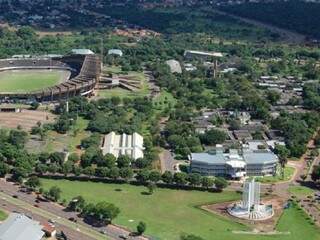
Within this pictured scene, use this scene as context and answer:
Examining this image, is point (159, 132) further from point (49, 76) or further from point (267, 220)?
point (49, 76)

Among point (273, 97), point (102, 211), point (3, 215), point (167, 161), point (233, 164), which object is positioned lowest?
point (3, 215)

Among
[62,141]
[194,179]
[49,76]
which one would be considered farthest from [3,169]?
[49,76]

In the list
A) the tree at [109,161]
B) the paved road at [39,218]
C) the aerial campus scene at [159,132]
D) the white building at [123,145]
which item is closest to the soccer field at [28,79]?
the aerial campus scene at [159,132]

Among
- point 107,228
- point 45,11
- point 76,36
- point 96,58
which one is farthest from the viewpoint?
point 45,11

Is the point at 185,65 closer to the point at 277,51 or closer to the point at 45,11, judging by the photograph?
the point at 277,51

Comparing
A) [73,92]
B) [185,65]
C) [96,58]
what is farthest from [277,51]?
[73,92]

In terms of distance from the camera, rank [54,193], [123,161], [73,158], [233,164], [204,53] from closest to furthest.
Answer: [54,193] → [233,164] → [123,161] → [73,158] → [204,53]
